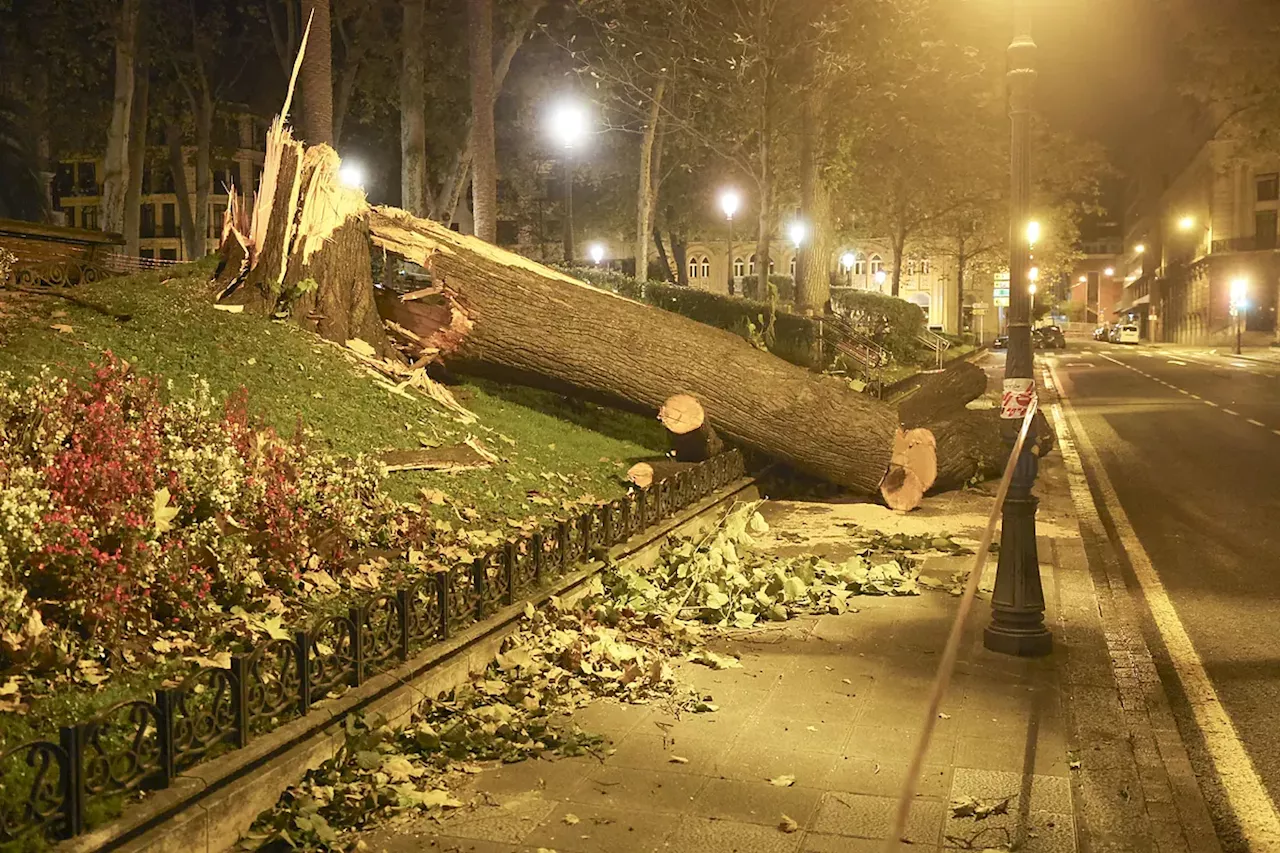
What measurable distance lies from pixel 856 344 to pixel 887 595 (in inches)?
798

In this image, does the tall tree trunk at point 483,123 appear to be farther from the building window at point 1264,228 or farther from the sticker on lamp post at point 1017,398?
the building window at point 1264,228

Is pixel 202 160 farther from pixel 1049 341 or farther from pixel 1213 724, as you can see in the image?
pixel 1049 341

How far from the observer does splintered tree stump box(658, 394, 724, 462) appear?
11914mm


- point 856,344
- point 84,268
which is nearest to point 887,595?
point 84,268

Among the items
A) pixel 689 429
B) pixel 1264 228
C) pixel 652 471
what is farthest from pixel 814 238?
pixel 1264 228

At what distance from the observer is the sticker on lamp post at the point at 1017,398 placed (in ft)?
25.3

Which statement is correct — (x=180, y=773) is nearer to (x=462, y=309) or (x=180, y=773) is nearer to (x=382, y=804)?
(x=382, y=804)

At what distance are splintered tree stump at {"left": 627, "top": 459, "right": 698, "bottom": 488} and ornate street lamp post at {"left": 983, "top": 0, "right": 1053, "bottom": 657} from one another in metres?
3.80

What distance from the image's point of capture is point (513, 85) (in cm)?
4456

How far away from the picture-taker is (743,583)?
27.5 ft

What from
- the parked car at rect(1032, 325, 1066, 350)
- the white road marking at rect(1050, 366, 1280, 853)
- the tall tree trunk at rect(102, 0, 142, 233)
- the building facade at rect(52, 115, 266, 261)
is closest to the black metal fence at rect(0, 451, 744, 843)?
the white road marking at rect(1050, 366, 1280, 853)

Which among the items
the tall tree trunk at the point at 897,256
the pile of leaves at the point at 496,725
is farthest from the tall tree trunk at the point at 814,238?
the pile of leaves at the point at 496,725

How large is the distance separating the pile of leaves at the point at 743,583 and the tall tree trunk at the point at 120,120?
21.9m

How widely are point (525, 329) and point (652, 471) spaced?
1.94m
